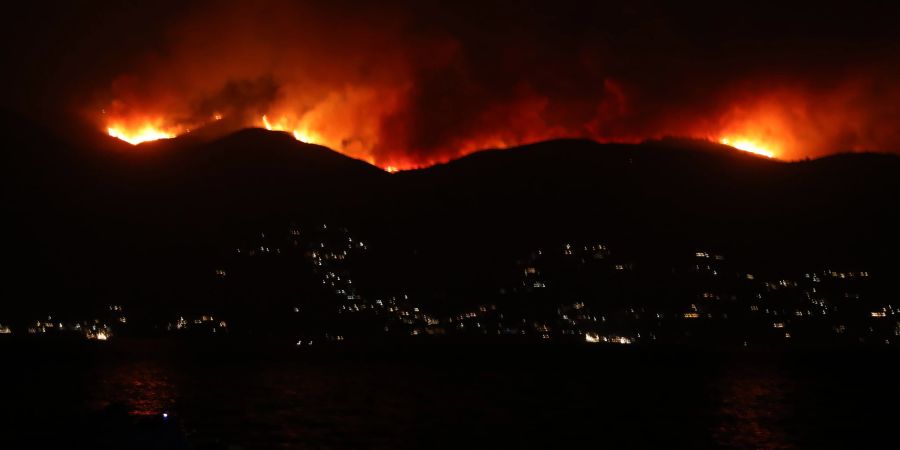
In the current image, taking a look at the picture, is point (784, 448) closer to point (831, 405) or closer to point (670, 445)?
point (670, 445)

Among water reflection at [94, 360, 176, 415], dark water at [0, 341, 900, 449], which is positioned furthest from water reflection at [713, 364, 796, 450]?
water reflection at [94, 360, 176, 415]

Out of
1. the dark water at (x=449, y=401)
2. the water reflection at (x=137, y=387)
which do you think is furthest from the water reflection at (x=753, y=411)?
the water reflection at (x=137, y=387)

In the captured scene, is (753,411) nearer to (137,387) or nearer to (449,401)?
(449,401)

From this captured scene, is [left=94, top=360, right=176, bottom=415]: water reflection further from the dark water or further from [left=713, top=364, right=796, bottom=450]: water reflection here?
[left=713, top=364, right=796, bottom=450]: water reflection

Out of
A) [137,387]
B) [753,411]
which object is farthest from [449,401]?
[137,387]

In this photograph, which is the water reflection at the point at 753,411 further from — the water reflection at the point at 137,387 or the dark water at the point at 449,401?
the water reflection at the point at 137,387


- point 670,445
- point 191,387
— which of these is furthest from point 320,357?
point 670,445
